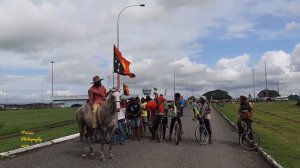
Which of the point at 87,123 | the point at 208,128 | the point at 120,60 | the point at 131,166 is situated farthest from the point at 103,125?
the point at 120,60

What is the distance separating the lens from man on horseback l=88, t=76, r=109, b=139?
1316cm

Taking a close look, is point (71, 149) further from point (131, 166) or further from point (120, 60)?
point (120, 60)

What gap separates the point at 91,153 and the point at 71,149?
7.70ft

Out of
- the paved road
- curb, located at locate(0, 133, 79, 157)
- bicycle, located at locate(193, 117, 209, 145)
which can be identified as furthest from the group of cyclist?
curb, located at locate(0, 133, 79, 157)

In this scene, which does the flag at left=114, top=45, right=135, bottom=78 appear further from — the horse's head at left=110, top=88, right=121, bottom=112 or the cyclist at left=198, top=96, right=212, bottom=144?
the horse's head at left=110, top=88, right=121, bottom=112

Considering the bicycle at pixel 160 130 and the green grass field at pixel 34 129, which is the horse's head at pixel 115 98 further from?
the bicycle at pixel 160 130

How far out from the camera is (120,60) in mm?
24578

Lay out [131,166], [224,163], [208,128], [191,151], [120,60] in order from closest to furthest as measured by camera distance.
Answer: [131,166] → [224,163] → [191,151] → [208,128] → [120,60]

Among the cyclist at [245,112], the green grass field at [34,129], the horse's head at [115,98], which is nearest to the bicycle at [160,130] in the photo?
the cyclist at [245,112]

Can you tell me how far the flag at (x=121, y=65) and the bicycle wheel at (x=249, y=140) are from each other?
9.42m

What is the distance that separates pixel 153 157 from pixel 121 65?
11879 mm

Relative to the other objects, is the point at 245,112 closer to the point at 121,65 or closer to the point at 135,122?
the point at 135,122

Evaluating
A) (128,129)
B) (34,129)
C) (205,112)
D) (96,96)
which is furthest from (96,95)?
(34,129)

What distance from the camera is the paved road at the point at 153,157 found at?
11781 mm
